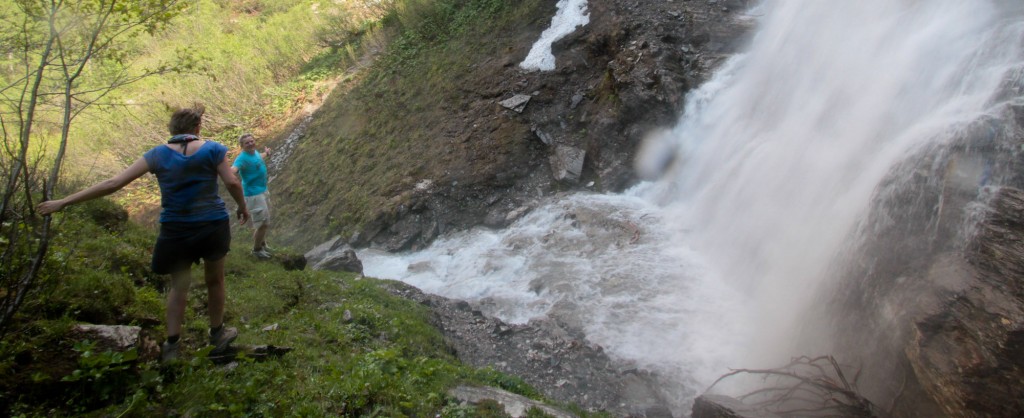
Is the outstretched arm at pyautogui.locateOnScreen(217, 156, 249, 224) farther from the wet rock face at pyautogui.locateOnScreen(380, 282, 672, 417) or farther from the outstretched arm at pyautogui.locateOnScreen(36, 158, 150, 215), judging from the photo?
the wet rock face at pyautogui.locateOnScreen(380, 282, 672, 417)

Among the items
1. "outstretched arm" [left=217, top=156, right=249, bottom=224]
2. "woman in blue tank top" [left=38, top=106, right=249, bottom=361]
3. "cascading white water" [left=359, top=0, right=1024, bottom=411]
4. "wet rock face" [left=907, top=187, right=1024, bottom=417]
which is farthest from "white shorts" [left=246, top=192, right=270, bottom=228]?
"wet rock face" [left=907, top=187, right=1024, bottom=417]

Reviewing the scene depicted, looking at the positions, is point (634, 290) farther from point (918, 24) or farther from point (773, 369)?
point (918, 24)

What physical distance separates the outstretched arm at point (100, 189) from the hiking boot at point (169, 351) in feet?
3.48

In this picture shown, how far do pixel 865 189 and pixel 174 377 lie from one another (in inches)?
290

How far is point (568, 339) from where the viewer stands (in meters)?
7.18

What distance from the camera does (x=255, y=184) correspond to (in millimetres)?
7309

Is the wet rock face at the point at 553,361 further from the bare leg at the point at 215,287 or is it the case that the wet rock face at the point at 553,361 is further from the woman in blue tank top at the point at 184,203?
the woman in blue tank top at the point at 184,203

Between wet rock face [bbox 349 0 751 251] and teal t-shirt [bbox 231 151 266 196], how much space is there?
4.85 meters

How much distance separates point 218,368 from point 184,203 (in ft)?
3.80

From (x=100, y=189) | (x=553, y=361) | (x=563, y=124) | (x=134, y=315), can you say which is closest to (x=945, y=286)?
(x=553, y=361)

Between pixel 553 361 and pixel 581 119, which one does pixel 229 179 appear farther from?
pixel 581 119

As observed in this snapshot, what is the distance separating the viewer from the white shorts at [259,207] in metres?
7.45

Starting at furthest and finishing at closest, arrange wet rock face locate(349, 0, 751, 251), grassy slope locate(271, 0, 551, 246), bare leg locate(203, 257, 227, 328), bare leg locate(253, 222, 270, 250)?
grassy slope locate(271, 0, 551, 246), wet rock face locate(349, 0, 751, 251), bare leg locate(253, 222, 270, 250), bare leg locate(203, 257, 227, 328)

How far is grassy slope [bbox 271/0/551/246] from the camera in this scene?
13250 millimetres
